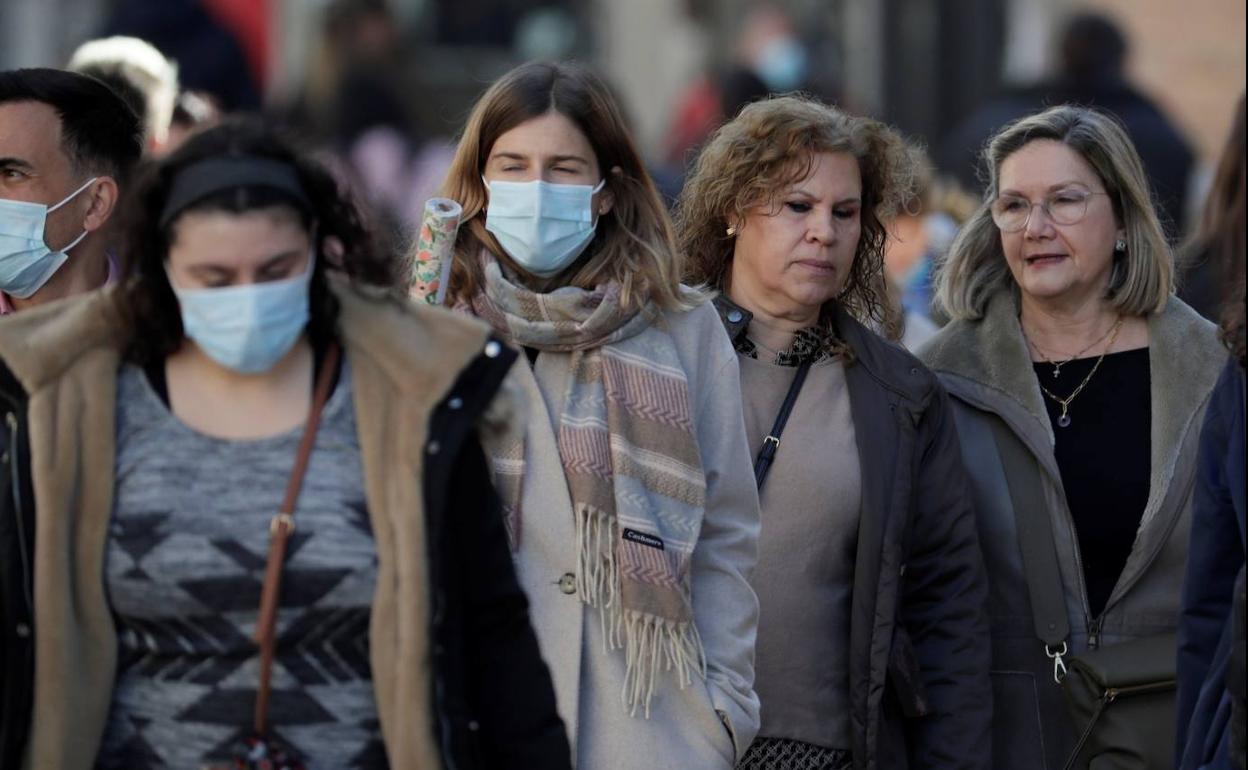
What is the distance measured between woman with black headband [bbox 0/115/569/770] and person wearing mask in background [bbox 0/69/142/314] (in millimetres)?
1346

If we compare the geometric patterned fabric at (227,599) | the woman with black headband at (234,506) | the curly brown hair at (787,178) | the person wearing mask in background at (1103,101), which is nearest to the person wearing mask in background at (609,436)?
the curly brown hair at (787,178)

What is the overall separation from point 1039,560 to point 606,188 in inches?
51.6

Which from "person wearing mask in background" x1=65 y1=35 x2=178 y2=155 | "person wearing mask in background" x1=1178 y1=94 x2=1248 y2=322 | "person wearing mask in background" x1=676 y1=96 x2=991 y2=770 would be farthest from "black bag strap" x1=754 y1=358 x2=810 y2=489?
"person wearing mask in background" x1=65 y1=35 x2=178 y2=155

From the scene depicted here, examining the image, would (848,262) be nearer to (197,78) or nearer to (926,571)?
(926,571)

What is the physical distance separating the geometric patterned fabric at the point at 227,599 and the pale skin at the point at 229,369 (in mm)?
40

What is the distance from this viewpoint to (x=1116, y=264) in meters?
5.33

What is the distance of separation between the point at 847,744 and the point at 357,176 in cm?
178

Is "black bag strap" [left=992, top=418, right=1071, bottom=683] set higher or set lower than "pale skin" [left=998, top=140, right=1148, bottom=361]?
lower

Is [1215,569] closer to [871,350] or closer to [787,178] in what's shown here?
[871,350]

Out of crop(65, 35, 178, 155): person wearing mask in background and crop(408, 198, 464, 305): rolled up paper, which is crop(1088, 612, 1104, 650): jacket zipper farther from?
crop(65, 35, 178, 155): person wearing mask in background

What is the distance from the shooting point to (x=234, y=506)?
3363 mm

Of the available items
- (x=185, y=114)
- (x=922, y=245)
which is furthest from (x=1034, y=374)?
(x=185, y=114)

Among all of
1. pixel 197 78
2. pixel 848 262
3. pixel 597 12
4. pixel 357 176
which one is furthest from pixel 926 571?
pixel 597 12

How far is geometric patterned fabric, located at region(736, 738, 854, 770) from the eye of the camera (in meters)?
4.75
